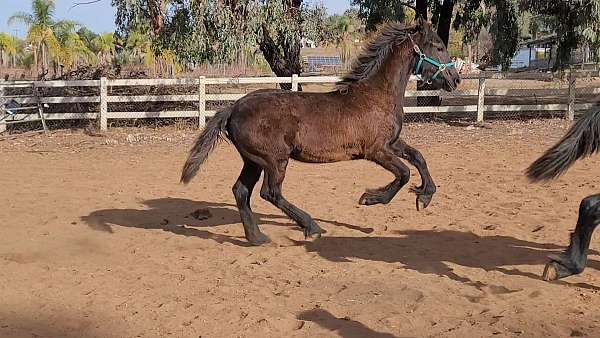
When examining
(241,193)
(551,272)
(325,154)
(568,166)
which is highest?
(568,166)

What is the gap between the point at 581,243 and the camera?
4.57 metres

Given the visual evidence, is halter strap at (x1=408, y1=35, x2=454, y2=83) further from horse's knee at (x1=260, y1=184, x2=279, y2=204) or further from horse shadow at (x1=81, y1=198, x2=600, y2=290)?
horse's knee at (x1=260, y1=184, x2=279, y2=204)

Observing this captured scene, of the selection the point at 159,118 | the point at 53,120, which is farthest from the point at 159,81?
the point at 53,120

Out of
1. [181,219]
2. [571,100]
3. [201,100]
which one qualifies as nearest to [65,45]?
[201,100]

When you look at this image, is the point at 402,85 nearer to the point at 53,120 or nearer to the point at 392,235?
the point at 392,235

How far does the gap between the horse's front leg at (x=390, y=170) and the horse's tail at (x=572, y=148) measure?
1.80m

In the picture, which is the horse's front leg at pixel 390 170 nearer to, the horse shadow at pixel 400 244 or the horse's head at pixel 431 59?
the horse shadow at pixel 400 244

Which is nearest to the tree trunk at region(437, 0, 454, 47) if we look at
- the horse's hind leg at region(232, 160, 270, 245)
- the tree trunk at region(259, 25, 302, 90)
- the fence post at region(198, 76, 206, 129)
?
the tree trunk at region(259, 25, 302, 90)

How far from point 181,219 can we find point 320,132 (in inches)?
97.9

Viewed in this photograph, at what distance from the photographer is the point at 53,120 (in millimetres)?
16844

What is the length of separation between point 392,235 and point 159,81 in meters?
10.1

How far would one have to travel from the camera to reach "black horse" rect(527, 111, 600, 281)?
456cm

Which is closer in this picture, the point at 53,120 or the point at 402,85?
the point at 402,85

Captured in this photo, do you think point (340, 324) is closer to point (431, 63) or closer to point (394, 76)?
point (394, 76)
